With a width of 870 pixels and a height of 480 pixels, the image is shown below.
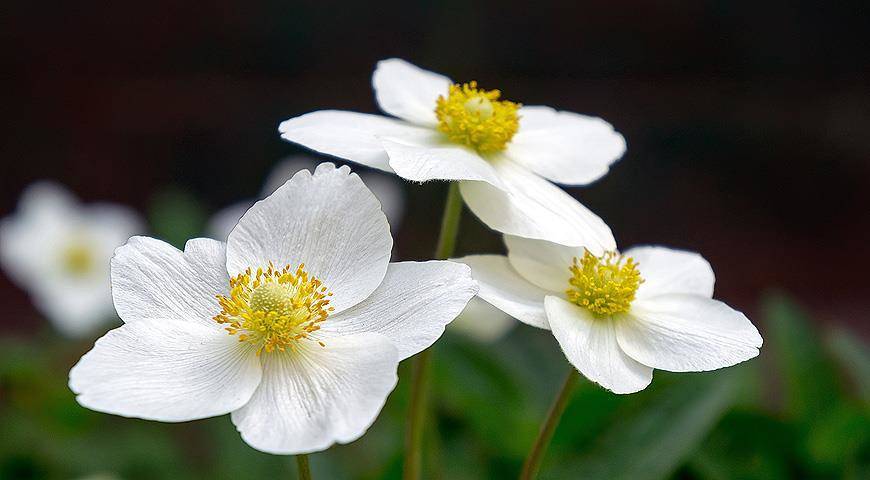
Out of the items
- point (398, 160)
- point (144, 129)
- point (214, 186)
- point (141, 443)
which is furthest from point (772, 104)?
point (398, 160)

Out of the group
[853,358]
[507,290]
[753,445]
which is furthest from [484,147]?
[853,358]

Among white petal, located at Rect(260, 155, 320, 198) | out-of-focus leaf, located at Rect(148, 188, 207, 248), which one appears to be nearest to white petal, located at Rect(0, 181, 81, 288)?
out-of-focus leaf, located at Rect(148, 188, 207, 248)

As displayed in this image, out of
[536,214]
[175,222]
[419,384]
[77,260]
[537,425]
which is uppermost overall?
[536,214]

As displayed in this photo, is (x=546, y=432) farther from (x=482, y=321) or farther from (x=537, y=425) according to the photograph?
(x=482, y=321)

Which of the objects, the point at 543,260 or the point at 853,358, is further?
the point at 853,358

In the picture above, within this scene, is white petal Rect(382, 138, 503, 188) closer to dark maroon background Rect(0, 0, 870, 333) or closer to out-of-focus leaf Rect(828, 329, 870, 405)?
out-of-focus leaf Rect(828, 329, 870, 405)

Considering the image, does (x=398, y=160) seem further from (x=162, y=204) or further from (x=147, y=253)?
(x=162, y=204)
